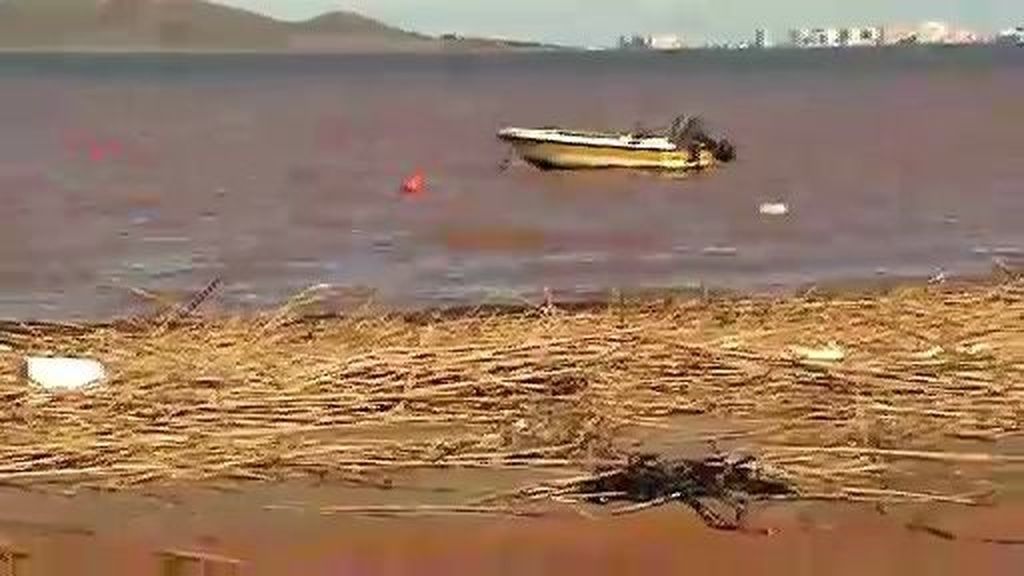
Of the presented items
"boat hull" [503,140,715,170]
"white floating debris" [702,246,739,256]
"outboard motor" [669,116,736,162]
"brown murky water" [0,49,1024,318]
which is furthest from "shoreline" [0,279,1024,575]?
"outboard motor" [669,116,736,162]

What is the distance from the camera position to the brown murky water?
1995cm

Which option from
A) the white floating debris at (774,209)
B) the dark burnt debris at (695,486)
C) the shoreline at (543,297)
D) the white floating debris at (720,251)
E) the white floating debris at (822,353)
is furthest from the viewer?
the white floating debris at (774,209)

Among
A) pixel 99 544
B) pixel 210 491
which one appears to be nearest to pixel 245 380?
pixel 210 491

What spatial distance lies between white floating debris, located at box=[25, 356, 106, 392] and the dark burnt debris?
7.75ft

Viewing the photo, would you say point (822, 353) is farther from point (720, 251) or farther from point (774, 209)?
point (774, 209)

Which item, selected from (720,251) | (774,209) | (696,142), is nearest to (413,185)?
(696,142)

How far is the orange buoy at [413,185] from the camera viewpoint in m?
34.4

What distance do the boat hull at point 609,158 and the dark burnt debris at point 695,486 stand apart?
91.4 feet

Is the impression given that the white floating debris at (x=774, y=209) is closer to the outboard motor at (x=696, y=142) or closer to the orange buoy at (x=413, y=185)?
the outboard motor at (x=696, y=142)

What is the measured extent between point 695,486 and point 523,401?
1366 millimetres

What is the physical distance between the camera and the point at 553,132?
38.5 m

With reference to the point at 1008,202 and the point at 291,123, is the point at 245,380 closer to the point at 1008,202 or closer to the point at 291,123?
the point at 1008,202

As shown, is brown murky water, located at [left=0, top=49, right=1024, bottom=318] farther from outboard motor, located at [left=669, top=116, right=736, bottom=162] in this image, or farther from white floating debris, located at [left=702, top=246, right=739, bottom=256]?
outboard motor, located at [left=669, top=116, right=736, bottom=162]

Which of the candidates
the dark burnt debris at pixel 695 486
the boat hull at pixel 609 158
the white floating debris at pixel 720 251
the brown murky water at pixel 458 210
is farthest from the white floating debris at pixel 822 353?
the boat hull at pixel 609 158
